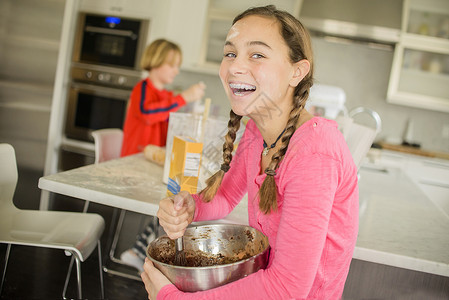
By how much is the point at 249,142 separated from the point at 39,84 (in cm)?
232

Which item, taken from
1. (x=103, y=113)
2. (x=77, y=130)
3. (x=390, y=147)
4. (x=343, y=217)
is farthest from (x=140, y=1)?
(x=343, y=217)

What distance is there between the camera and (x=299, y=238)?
31.9 inches

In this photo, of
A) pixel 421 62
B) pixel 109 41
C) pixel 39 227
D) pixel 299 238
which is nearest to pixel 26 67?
pixel 109 41

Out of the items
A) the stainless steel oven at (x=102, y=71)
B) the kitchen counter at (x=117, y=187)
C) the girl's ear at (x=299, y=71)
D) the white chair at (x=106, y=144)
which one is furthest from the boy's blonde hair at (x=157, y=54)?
the girl's ear at (x=299, y=71)

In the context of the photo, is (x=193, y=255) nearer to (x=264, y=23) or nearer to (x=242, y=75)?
(x=242, y=75)

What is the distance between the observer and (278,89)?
0.97 meters

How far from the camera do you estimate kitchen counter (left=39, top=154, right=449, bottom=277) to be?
3.73 feet

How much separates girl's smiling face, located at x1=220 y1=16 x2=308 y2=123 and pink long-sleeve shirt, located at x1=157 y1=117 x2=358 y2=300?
11 centimetres

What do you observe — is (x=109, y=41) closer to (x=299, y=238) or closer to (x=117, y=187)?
(x=117, y=187)

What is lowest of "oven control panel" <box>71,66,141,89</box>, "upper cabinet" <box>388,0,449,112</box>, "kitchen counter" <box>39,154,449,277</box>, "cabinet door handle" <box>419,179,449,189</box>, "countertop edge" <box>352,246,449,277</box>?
"cabinet door handle" <box>419,179,449,189</box>

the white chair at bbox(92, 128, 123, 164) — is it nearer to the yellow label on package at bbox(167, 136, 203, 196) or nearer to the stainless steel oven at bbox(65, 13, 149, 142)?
the yellow label on package at bbox(167, 136, 203, 196)

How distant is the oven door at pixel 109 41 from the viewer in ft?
13.3

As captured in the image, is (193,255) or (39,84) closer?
(193,255)

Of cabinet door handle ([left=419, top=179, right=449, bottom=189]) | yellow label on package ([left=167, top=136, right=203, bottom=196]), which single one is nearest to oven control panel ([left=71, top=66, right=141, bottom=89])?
cabinet door handle ([left=419, top=179, right=449, bottom=189])
